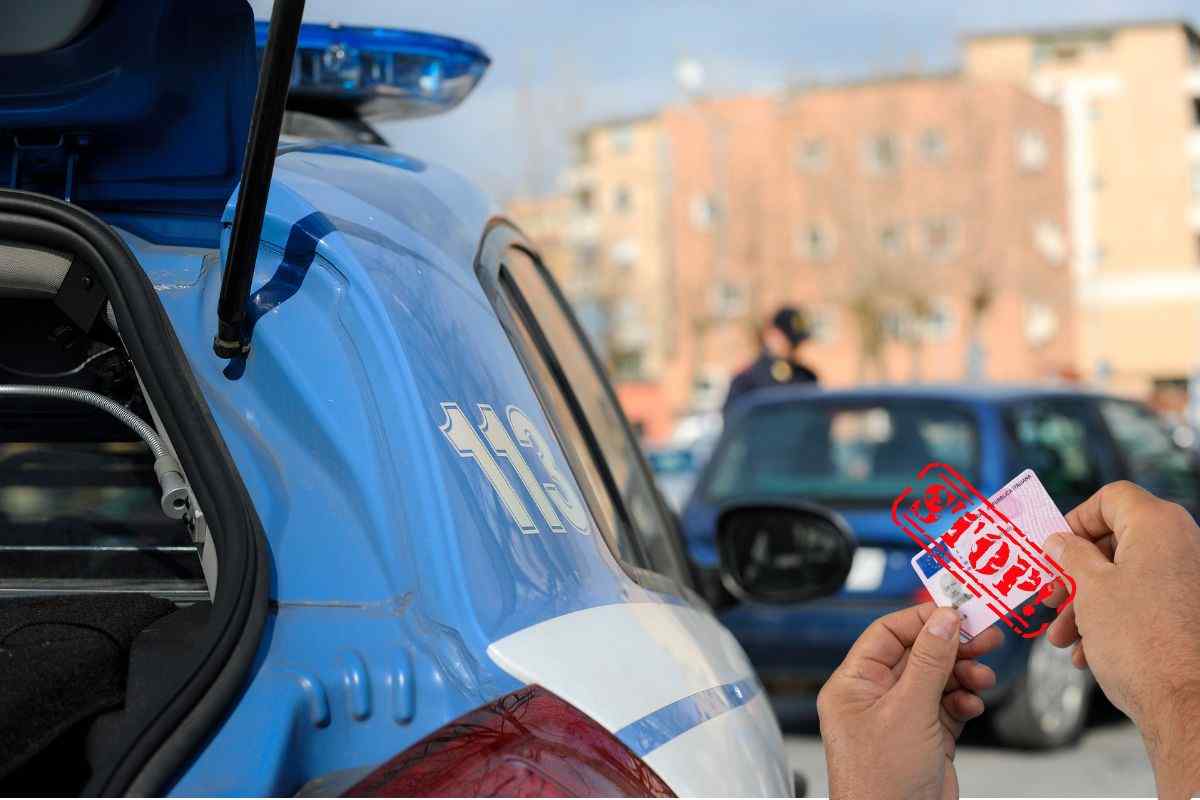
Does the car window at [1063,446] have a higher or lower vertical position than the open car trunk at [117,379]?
lower

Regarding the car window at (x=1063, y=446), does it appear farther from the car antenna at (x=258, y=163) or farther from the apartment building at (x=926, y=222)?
the apartment building at (x=926, y=222)

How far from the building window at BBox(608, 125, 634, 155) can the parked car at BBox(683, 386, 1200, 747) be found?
226ft

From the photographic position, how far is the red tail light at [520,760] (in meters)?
1.38

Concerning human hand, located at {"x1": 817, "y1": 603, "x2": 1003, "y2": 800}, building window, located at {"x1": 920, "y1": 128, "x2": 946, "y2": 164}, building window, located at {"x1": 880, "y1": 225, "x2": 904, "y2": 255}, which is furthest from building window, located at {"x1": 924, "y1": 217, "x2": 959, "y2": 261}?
human hand, located at {"x1": 817, "y1": 603, "x2": 1003, "y2": 800}

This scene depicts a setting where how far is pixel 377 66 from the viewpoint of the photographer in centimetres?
260

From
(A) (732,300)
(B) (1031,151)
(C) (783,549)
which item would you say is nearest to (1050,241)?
(B) (1031,151)

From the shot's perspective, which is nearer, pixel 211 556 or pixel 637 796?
pixel 637 796

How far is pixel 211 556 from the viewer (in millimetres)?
1705

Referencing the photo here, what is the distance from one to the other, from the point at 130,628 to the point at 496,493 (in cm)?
39

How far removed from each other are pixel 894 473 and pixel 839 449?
14.8 inches

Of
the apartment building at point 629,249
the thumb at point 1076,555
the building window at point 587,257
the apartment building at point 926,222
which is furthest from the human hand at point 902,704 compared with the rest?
the building window at point 587,257

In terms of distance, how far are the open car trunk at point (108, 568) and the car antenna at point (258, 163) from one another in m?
0.09

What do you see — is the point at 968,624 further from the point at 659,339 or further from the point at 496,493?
the point at 659,339

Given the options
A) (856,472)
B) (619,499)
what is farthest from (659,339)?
(619,499)
